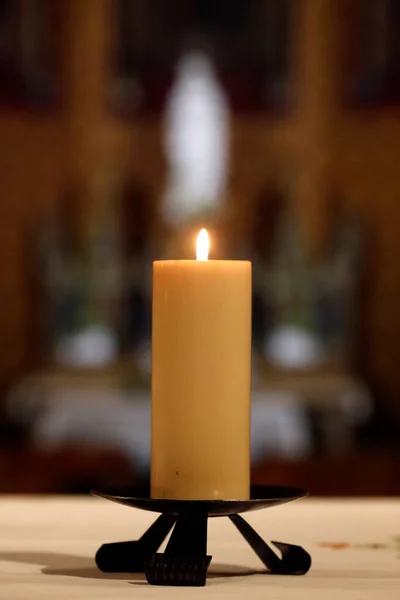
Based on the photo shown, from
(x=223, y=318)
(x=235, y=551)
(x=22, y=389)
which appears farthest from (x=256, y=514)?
(x=22, y=389)

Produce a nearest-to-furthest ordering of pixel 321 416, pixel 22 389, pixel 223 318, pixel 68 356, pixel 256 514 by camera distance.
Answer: pixel 223 318, pixel 256 514, pixel 321 416, pixel 22 389, pixel 68 356

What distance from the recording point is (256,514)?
78 cm

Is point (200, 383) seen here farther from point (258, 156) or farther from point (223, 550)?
point (258, 156)

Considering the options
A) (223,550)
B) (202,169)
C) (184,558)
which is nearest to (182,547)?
(184,558)

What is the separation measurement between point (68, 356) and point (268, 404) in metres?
1.69

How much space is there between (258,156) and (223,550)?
4943 mm

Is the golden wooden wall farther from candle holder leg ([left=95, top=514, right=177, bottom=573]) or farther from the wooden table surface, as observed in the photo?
candle holder leg ([left=95, top=514, right=177, bottom=573])

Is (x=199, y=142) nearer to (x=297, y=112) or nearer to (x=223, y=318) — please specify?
(x=297, y=112)

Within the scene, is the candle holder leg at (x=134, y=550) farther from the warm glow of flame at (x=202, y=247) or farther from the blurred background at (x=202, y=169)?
the blurred background at (x=202, y=169)

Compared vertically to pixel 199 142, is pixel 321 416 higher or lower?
lower

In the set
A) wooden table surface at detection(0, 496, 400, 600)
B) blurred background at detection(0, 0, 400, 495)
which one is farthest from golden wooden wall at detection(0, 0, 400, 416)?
wooden table surface at detection(0, 496, 400, 600)

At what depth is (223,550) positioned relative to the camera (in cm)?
63

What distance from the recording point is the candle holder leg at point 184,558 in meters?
0.50

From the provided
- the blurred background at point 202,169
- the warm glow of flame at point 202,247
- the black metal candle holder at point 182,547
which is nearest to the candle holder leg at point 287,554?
the black metal candle holder at point 182,547
